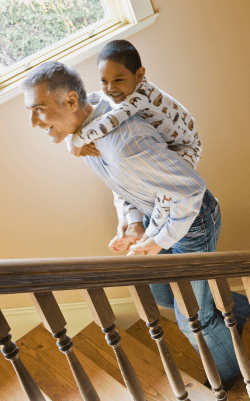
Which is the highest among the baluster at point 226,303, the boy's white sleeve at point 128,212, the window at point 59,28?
the window at point 59,28

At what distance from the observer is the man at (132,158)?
4.78 feet

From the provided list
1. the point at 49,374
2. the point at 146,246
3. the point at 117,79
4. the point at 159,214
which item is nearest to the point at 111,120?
the point at 117,79

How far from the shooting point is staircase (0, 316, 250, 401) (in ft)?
6.40

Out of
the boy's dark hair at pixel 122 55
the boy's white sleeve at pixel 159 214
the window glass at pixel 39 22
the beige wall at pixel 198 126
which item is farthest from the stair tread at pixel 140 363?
the window glass at pixel 39 22

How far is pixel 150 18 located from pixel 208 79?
1.57 ft

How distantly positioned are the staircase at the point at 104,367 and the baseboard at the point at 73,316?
0.11 m

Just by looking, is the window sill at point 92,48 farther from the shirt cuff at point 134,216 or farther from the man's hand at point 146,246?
the man's hand at point 146,246

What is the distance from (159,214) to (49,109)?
0.60 m

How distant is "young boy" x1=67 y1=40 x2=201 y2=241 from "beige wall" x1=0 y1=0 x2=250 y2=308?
0.58m

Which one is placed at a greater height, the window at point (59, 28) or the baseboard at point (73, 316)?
the window at point (59, 28)

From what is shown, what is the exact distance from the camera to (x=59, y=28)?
221 centimetres

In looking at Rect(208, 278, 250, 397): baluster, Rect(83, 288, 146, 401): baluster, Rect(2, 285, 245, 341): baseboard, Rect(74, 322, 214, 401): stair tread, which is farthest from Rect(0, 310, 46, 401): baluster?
Rect(2, 285, 245, 341): baseboard

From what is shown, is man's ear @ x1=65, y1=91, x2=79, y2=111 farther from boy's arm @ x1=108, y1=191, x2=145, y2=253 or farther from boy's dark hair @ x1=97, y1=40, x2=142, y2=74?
boy's arm @ x1=108, y1=191, x2=145, y2=253

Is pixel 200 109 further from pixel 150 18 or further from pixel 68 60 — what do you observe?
pixel 68 60
